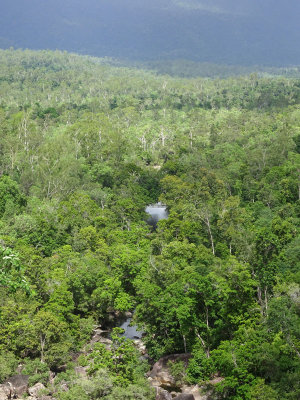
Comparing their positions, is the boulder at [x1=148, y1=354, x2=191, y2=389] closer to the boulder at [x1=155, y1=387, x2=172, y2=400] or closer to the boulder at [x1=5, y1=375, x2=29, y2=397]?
the boulder at [x1=155, y1=387, x2=172, y2=400]

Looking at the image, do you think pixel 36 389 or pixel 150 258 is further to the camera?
pixel 150 258

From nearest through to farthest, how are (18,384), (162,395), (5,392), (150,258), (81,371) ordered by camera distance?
1. (5,392)
2. (162,395)
3. (18,384)
4. (81,371)
5. (150,258)

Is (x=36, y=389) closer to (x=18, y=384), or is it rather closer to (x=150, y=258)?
(x=18, y=384)

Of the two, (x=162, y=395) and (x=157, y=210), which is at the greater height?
(x=157, y=210)

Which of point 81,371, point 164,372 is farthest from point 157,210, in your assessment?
point 81,371

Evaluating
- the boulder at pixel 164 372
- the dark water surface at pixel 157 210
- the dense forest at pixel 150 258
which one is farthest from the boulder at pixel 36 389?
the dark water surface at pixel 157 210

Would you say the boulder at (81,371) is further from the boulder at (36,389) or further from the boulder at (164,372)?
the boulder at (164,372)

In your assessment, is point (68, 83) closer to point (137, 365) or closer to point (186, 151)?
point (186, 151)
